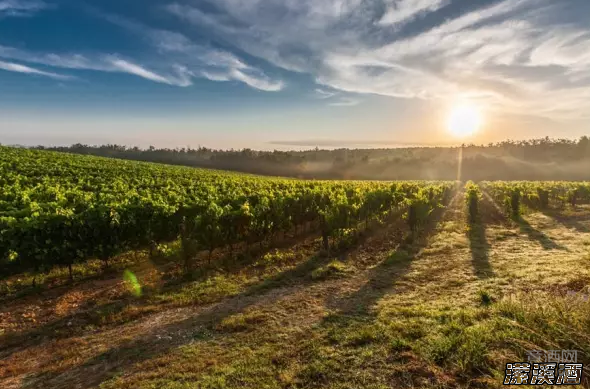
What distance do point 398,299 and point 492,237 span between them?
12.4 metres

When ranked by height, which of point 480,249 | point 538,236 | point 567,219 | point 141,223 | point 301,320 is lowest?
point 301,320

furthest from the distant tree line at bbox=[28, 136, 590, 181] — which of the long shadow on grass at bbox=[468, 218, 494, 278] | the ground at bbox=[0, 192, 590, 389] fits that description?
the ground at bbox=[0, 192, 590, 389]

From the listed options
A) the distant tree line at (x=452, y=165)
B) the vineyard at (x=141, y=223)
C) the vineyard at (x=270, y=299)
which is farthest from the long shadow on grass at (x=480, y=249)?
Result: the distant tree line at (x=452, y=165)

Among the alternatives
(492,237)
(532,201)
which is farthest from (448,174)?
(492,237)

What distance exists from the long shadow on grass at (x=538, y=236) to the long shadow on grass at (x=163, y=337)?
13.1 meters

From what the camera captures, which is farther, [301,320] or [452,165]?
[452,165]

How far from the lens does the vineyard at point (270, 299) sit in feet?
20.3

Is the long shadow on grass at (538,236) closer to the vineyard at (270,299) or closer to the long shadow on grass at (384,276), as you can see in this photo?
the vineyard at (270,299)

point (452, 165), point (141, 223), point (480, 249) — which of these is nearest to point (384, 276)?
point (480, 249)

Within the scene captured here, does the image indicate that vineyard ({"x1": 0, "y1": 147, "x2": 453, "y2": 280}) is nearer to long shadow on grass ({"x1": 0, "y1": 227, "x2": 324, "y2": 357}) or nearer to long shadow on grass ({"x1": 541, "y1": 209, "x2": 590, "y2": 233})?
long shadow on grass ({"x1": 0, "y1": 227, "x2": 324, "y2": 357})

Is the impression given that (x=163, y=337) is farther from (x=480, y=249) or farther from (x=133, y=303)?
(x=480, y=249)

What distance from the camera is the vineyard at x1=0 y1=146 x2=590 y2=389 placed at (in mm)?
6191

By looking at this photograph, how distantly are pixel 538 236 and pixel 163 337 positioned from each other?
2098 cm

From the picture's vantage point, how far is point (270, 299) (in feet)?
33.8
